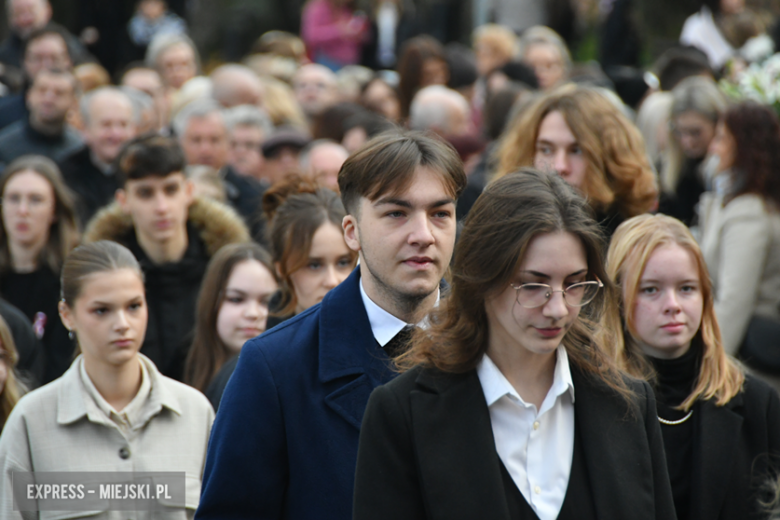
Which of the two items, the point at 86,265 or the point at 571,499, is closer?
the point at 571,499

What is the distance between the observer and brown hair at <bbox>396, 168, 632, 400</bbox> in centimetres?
237

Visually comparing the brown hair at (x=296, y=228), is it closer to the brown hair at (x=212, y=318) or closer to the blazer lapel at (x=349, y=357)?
the brown hair at (x=212, y=318)

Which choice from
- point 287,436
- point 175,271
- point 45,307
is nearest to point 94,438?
point 287,436

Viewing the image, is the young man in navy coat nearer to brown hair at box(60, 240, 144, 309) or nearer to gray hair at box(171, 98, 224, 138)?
brown hair at box(60, 240, 144, 309)

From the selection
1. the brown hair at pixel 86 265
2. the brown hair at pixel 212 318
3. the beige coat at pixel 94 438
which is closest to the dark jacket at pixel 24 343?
the brown hair at pixel 212 318

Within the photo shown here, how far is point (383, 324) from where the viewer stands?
2791 mm

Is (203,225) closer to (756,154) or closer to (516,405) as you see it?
(756,154)

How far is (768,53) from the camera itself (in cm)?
897

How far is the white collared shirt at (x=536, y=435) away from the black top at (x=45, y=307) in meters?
3.81

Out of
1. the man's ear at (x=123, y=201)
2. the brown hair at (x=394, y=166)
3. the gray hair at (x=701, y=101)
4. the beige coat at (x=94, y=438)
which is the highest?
the gray hair at (x=701, y=101)

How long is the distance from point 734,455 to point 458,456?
1.51 meters

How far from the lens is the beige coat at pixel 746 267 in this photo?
5.24 metres

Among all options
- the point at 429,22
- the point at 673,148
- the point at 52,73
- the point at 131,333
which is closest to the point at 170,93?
the point at 52,73

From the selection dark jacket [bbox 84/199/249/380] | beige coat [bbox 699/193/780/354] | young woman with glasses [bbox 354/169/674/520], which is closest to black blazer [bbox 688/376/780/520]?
young woman with glasses [bbox 354/169/674/520]
